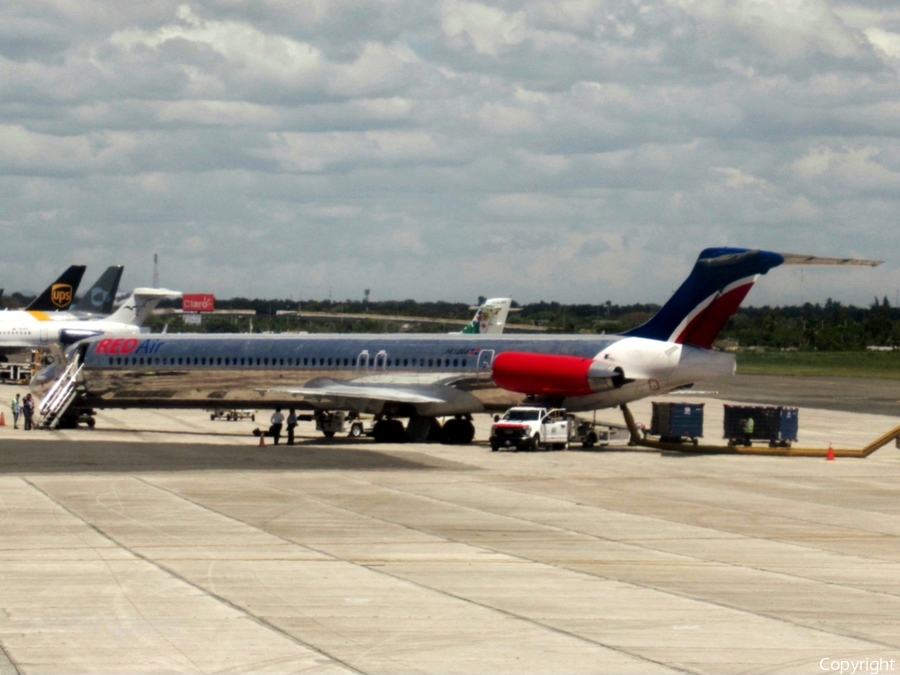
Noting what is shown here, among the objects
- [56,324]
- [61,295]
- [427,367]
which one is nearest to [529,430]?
[427,367]

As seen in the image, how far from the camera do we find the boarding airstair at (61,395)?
51.7 meters

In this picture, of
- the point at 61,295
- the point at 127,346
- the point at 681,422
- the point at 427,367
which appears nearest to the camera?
the point at 681,422

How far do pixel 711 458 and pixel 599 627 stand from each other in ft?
88.6

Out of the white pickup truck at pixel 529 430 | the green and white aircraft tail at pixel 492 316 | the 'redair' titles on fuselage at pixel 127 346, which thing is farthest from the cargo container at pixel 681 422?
the green and white aircraft tail at pixel 492 316

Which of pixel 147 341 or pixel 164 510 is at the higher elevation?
pixel 147 341

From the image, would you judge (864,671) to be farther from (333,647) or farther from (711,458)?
(711,458)

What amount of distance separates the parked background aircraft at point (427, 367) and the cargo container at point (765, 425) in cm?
266

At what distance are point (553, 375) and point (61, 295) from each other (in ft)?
232

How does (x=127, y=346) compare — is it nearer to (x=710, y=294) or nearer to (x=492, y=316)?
(x=710, y=294)

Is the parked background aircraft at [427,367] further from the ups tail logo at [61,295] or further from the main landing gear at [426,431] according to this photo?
the ups tail logo at [61,295]

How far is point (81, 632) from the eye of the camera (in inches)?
595

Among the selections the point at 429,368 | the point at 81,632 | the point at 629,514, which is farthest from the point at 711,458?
the point at 81,632

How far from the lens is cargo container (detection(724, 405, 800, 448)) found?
4406 cm

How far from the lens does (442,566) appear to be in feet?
66.6
